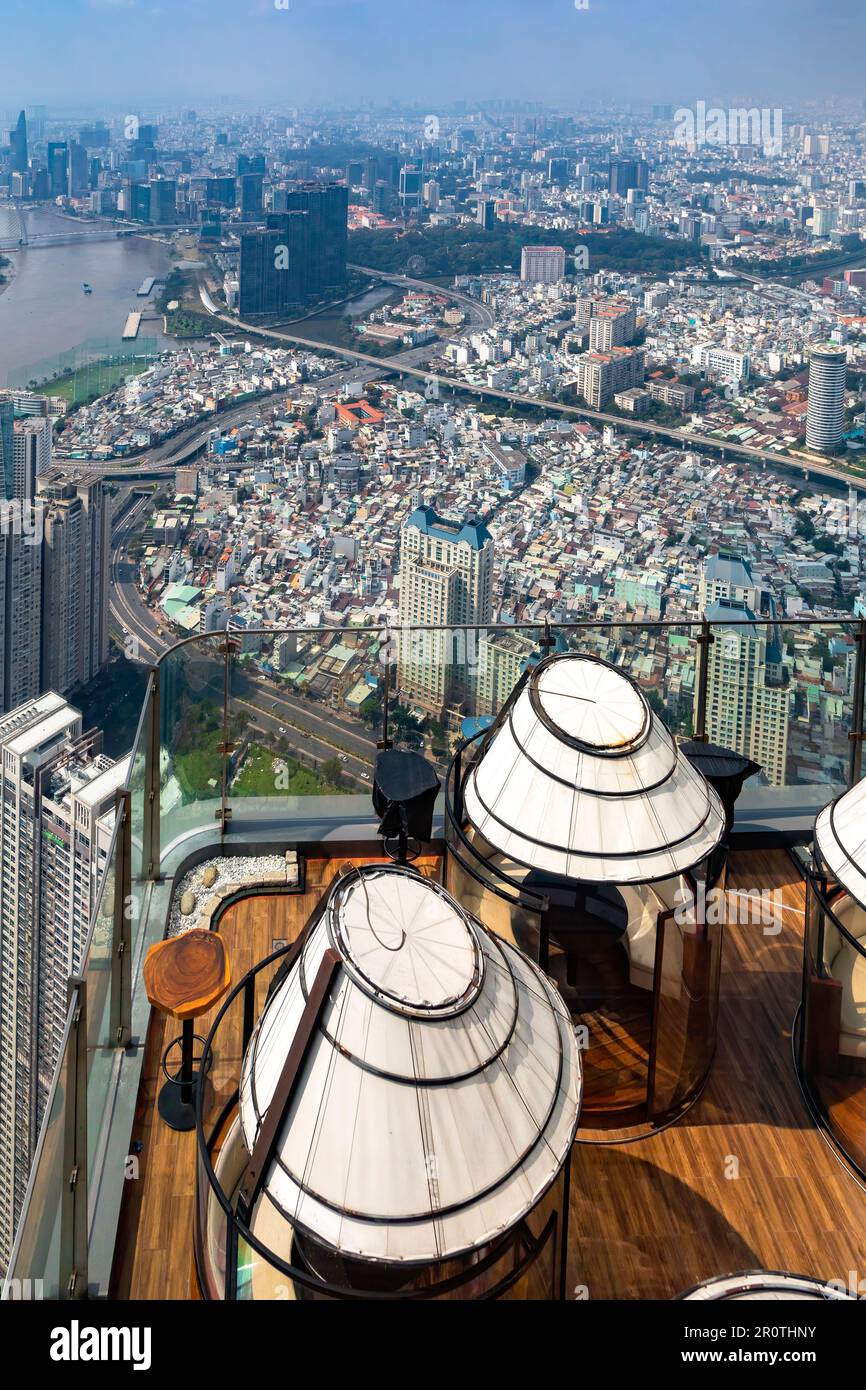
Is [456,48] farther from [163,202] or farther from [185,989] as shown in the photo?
[185,989]

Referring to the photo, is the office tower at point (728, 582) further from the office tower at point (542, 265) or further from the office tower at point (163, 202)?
the office tower at point (163, 202)

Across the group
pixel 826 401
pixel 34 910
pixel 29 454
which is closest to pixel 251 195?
pixel 29 454

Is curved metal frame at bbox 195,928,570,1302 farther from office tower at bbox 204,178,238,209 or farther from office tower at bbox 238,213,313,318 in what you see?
office tower at bbox 204,178,238,209

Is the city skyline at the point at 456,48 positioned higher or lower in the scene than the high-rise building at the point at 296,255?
higher

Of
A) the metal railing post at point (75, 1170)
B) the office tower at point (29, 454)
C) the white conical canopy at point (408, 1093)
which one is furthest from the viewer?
the office tower at point (29, 454)

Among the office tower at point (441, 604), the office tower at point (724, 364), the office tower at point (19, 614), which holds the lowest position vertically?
the office tower at point (19, 614)

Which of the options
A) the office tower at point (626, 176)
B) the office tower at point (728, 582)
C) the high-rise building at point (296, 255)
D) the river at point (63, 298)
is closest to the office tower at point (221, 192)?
the high-rise building at point (296, 255)

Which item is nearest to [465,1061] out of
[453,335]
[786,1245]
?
[786,1245]

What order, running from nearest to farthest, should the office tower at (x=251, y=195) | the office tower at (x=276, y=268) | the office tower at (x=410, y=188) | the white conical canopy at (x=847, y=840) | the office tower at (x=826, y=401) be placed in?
the white conical canopy at (x=847, y=840) < the office tower at (x=826, y=401) < the office tower at (x=276, y=268) < the office tower at (x=251, y=195) < the office tower at (x=410, y=188)
